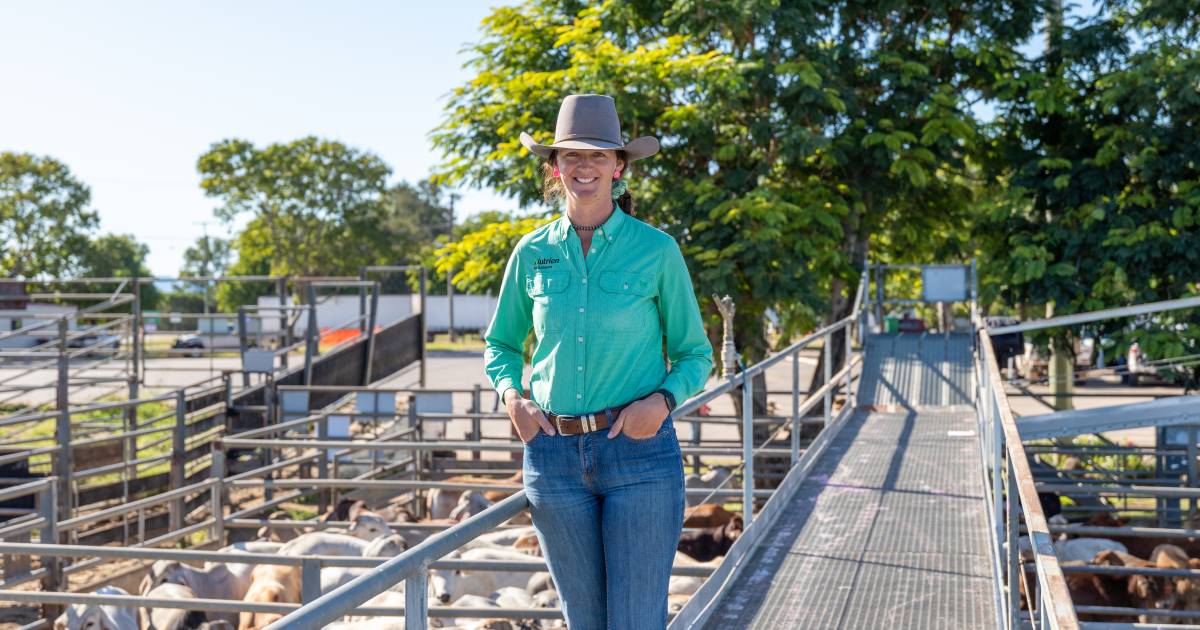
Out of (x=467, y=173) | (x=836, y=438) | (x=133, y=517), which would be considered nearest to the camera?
(x=836, y=438)

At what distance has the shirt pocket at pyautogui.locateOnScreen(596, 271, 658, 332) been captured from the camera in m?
2.77

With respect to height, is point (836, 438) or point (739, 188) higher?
point (739, 188)

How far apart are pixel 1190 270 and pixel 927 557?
12.0m

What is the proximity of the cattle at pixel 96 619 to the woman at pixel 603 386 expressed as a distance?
18.3 ft

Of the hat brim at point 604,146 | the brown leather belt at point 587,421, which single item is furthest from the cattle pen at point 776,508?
the hat brim at point 604,146

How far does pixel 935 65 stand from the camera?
57.3ft

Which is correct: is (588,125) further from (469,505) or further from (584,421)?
(469,505)

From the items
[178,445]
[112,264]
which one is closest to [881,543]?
[178,445]

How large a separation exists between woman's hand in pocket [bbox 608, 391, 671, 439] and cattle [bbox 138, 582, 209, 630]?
5.73 m

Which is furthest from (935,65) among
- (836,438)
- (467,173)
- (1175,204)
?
(836,438)

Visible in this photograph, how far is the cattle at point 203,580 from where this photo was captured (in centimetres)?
843

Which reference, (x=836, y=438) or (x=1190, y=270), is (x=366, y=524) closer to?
(x=836, y=438)

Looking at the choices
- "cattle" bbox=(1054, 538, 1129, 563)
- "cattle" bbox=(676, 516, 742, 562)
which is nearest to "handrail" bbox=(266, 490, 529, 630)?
"cattle" bbox=(676, 516, 742, 562)

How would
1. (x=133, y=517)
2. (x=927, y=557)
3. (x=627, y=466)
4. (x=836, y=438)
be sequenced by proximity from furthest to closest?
(x=133, y=517) → (x=836, y=438) → (x=927, y=557) → (x=627, y=466)
